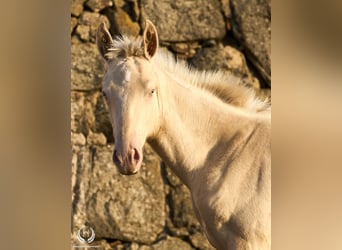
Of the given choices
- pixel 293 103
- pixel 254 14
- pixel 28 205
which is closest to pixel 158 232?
pixel 28 205

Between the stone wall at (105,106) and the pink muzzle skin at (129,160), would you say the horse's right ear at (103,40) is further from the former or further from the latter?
the pink muzzle skin at (129,160)

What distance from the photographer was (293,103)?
1.77 metres

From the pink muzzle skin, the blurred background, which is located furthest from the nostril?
the blurred background

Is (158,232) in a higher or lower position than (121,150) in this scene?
lower

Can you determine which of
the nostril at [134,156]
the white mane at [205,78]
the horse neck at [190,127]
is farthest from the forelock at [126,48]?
the nostril at [134,156]

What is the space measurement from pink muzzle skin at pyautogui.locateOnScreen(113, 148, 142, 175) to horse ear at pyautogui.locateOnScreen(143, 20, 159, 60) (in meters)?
0.32

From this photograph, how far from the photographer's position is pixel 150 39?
5.93 feet

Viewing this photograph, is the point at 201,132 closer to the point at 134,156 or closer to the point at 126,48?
the point at 134,156

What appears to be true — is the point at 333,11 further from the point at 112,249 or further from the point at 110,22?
the point at 112,249

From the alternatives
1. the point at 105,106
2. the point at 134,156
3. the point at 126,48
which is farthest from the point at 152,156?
the point at 126,48

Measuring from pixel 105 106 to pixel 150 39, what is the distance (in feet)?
0.90

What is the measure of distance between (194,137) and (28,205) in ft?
2.07

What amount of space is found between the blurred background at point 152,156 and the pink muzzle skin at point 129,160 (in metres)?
A: 0.09

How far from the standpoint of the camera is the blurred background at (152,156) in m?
1.76
